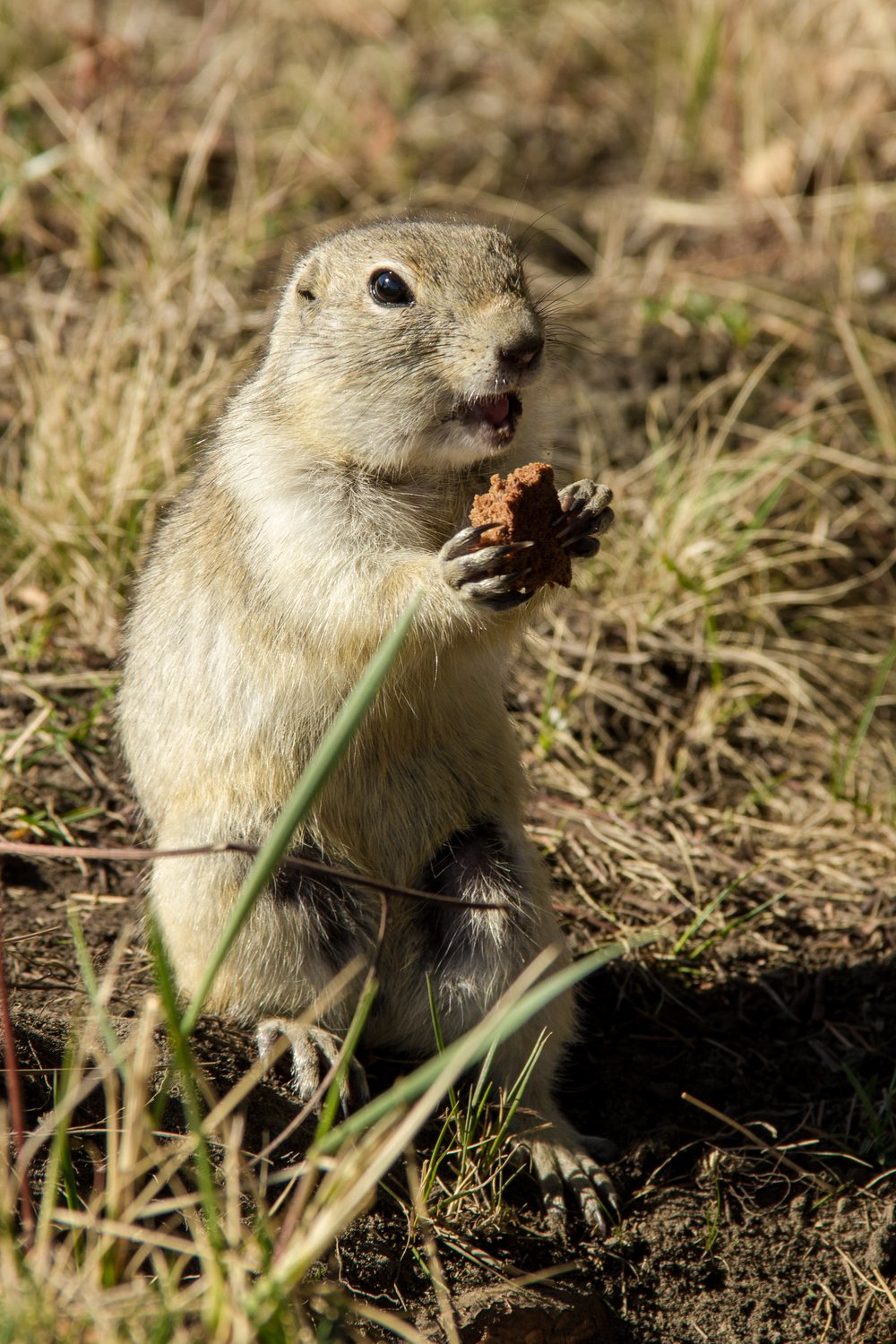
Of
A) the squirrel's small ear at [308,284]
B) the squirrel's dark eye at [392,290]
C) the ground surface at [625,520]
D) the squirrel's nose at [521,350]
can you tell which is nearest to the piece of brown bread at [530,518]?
the squirrel's nose at [521,350]

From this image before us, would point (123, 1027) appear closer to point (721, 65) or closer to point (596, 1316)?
point (596, 1316)

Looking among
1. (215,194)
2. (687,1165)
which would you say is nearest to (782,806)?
(687,1165)

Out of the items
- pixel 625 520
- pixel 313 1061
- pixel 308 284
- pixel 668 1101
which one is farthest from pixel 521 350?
pixel 625 520

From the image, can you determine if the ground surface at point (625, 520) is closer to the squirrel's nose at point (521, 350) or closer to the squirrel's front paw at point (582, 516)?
the squirrel's nose at point (521, 350)

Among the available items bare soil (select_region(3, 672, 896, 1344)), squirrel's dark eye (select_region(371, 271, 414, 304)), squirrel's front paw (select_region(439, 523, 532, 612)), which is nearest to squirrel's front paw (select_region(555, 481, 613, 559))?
squirrel's front paw (select_region(439, 523, 532, 612))

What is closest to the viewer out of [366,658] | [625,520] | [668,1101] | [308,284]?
[366,658]

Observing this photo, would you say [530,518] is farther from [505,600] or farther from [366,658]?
[366,658]

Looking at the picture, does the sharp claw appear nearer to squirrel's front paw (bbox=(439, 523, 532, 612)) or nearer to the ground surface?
squirrel's front paw (bbox=(439, 523, 532, 612))
